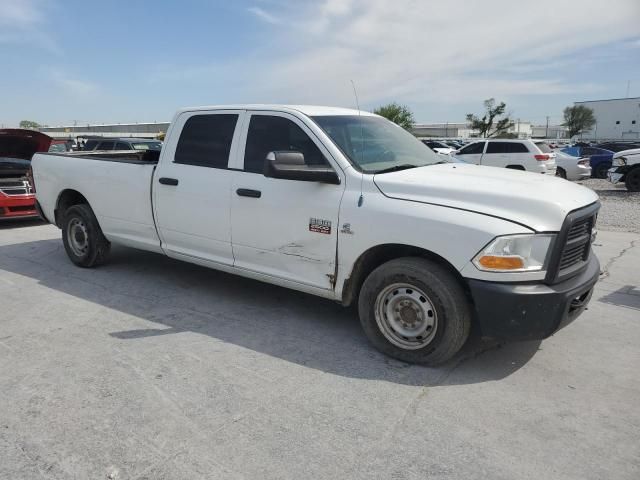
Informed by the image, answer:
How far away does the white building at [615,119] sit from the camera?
306 feet

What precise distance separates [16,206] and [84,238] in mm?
3786

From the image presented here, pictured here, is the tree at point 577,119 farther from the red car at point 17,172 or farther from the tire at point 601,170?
the red car at point 17,172

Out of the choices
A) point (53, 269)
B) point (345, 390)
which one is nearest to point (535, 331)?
point (345, 390)

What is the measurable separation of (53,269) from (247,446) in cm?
465

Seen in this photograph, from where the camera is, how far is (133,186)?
545 centimetres

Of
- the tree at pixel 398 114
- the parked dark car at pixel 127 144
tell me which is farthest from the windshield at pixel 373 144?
the tree at pixel 398 114

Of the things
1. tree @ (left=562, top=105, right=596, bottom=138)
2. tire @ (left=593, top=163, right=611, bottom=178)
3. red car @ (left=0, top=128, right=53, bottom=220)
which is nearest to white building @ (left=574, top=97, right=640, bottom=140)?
tree @ (left=562, top=105, right=596, bottom=138)

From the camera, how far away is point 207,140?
491 cm

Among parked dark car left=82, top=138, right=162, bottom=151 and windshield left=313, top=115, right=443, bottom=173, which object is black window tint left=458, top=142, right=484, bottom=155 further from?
windshield left=313, top=115, right=443, bottom=173

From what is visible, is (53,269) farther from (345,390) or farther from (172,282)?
(345,390)

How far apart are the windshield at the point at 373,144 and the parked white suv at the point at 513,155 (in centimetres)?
1346

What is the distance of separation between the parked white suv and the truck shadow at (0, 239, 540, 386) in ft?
45.7

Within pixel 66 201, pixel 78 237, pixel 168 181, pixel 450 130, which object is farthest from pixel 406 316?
pixel 450 130

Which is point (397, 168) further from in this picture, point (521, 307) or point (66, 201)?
point (66, 201)
